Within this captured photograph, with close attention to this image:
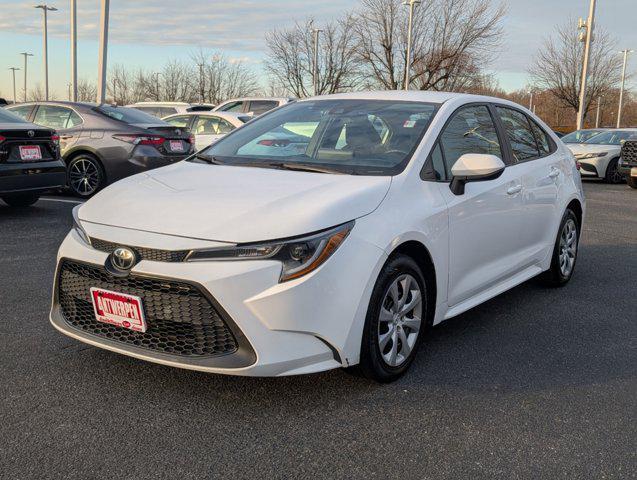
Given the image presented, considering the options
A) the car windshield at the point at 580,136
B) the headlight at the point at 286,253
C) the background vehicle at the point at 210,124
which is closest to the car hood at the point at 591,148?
the car windshield at the point at 580,136

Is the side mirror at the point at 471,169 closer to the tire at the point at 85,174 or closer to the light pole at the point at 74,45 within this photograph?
the tire at the point at 85,174

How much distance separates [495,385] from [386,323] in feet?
2.17

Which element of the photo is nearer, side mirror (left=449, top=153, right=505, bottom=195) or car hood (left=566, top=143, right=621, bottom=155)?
side mirror (left=449, top=153, right=505, bottom=195)

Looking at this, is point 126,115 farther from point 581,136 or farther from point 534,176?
point 581,136

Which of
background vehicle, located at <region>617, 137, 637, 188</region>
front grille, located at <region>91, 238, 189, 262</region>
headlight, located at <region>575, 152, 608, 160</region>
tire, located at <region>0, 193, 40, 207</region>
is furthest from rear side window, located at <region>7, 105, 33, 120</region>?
headlight, located at <region>575, 152, 608, 160</region>

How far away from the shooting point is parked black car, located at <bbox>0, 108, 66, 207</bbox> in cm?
770

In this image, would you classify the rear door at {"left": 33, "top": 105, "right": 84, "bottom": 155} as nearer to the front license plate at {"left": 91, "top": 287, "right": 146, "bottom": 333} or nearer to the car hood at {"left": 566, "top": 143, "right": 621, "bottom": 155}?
the front license plate at {"left": 91, "top": 287, "right": 146, "bottom": 333}

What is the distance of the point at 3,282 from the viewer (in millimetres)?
5234

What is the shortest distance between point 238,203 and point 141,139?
7257 millimetres

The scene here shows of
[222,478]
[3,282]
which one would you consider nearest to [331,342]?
[222,478]

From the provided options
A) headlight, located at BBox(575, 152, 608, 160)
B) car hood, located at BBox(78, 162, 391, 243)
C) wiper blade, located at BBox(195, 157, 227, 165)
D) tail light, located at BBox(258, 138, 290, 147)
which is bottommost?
headlight, located at BBox(575, 152, 608, 160)

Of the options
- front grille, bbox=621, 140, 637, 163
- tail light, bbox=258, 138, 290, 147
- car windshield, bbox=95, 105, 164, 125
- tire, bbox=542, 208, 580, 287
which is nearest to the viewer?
tail light, bbox=258, 138, 290, 147

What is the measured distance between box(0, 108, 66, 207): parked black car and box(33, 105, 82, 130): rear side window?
2.07m

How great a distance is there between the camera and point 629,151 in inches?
614
